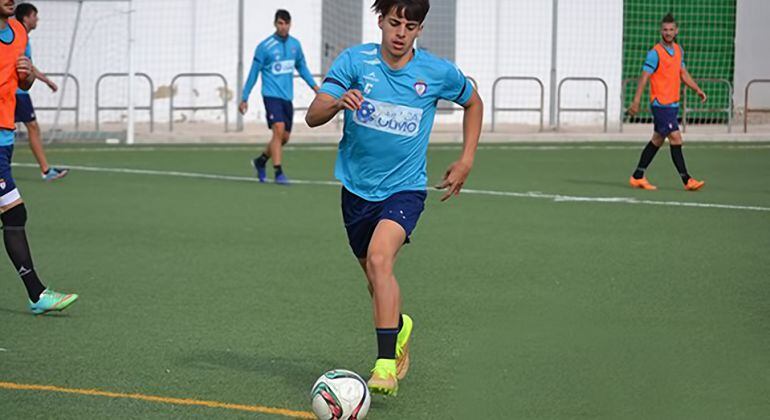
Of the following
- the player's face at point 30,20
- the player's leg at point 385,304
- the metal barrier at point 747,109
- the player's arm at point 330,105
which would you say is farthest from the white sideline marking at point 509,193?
the metal barrier at point 747,109

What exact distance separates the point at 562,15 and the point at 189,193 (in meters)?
13.8

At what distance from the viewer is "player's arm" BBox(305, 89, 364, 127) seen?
6.22 metres

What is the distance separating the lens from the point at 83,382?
264 inches

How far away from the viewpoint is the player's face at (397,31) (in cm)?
648

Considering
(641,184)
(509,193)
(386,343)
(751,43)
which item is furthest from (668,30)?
(751,43)

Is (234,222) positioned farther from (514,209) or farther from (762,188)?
(762,188)

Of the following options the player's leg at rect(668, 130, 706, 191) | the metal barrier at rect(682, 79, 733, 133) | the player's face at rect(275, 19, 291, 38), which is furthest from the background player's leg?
the metal barrier at rect(682, 79, 733, 133)

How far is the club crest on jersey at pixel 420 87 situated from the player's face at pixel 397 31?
7.4 inches

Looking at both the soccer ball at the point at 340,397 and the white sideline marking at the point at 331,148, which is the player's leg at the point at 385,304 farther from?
the white sideline marking at the point at 331,148

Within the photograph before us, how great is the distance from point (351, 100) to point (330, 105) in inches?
7.9

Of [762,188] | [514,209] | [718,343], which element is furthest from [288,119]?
[718,343]

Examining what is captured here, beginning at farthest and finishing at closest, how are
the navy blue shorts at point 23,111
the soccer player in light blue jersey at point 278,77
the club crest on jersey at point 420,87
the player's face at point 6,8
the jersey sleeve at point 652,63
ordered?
the soccer player in light blue jersey at point 278,77, the jersey sleeve at point 652,63, the navy blue shorts at point 23,111, the player's face at point 6,8, the club crest on jersey at point 420,87

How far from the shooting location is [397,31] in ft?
21.3

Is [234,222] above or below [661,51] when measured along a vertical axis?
below
